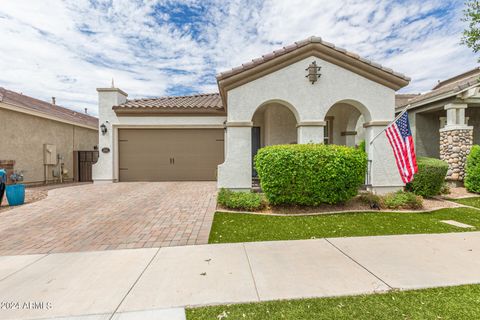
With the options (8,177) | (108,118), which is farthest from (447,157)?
(8,177)

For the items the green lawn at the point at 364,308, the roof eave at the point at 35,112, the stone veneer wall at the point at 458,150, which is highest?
the roof eave at the point at 35,112

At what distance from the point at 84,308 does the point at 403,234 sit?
5763 mm

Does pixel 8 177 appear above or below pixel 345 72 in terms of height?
below

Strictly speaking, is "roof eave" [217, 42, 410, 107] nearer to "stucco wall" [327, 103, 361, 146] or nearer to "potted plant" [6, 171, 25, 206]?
"stucco wall" [327, 103, 361, 146]

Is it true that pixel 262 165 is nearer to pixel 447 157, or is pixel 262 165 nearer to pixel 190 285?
pixel 190 285

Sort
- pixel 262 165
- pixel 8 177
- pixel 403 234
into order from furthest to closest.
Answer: pixel 8 177, pixel 262 165, pixel 403 234

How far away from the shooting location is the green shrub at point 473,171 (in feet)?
29.6

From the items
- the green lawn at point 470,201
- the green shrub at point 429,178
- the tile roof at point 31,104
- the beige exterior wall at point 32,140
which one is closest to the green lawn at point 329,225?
the green lawn at point 470,201

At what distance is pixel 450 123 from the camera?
10172 millimetres

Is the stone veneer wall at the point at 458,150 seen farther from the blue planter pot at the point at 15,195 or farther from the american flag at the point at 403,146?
the blue planter pot at the point at 15,195

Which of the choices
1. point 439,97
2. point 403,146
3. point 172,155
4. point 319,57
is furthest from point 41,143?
point 439,97

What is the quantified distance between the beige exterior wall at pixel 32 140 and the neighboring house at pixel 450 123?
1830 cm

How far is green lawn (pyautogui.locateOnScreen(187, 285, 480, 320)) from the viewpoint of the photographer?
7.93 feet

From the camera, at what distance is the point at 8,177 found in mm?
10117
